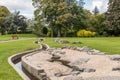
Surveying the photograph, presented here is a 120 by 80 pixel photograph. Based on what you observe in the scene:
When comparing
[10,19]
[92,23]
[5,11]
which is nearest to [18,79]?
[92,23]

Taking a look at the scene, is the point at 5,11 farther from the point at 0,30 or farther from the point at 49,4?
the point at 49,4

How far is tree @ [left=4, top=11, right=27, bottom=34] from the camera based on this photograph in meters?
67.3

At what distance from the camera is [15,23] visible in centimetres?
6781

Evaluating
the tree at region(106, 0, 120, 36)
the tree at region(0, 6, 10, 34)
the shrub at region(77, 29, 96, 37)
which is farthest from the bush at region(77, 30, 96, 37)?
the tree at region(0, 6, 10, 34)

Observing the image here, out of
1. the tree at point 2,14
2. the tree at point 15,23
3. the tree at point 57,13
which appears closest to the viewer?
the tree at point 57,13

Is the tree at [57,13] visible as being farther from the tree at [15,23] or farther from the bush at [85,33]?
the tree at [15,23]

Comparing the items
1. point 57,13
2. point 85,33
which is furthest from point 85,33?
point 57,13

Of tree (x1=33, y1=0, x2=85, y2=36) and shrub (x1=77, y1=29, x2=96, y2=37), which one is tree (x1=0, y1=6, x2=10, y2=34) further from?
shrub (x1=77, y1=29, x2=96, y2=37)

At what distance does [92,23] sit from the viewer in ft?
197

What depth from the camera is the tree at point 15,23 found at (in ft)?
221

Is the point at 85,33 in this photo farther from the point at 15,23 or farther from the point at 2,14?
the point at 2,14

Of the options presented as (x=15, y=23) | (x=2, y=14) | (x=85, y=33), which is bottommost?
(x=85, y=33)

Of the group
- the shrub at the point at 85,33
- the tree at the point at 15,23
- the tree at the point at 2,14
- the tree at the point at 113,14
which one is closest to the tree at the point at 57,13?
the shrub at the point at 85,33

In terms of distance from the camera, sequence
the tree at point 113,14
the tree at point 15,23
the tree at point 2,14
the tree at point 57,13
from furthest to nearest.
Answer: the tree at point 2,14 < the tree at point 15,23 < the tree at point 57,13 < the tree at point 113,14
